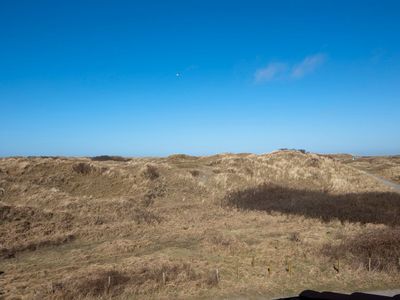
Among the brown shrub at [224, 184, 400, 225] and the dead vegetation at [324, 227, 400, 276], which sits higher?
the brown shrub at [224, 184, 400, 225]

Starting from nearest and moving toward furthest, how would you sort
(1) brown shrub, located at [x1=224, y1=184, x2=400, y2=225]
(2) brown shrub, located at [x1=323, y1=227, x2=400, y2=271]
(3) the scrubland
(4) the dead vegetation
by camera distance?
(3) the scrubland, (4) the dead vegetation, (2) brown shrub, located at [x1=323, y1=227, x2=400, y2=271], (1) brown shrub, located at [x1=224, y1=184, x2=400, y2=225]

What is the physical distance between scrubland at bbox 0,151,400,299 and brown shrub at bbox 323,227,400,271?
7cm

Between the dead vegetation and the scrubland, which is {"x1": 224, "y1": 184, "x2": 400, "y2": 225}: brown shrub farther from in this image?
the dead vegetation

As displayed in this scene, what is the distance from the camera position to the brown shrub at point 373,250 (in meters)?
15.4

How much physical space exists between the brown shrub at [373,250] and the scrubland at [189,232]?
67 mm

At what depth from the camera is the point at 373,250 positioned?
55.3 feet

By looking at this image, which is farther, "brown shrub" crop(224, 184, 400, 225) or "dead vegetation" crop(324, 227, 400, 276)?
"brown shrub" crop(224, 184, 400, 225)

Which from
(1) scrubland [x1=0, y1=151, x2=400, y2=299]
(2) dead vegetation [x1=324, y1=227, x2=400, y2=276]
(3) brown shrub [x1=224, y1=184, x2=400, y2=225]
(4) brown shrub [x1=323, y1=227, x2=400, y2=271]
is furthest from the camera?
(3) brown shrub [x1=224, y1=184, x2=400, y2=225]

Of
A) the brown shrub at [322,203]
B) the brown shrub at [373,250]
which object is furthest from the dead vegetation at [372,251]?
the brown shrub at [322,203]

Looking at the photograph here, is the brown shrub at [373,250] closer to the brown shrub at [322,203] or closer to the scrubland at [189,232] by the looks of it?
the scrubland at [189,232]

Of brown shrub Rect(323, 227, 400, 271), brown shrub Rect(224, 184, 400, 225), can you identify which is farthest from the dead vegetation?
brown shrub Rect(224, 184, 400, 225)

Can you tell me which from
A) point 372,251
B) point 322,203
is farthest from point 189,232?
point 322,203

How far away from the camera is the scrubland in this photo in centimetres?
1405

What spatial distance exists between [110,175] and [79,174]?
3438 millimetres
